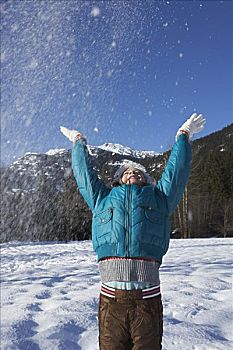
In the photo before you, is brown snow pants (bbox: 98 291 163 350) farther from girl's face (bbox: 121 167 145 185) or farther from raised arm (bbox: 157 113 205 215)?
girl's face (bbox: 121 167 145 185)

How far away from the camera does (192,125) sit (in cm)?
262

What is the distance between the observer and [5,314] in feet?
14.2

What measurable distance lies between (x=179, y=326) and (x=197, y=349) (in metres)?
0.53

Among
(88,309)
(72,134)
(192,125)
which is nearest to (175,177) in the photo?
(192,125)

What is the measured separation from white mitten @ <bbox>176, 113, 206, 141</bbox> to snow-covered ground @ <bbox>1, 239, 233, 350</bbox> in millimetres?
1974

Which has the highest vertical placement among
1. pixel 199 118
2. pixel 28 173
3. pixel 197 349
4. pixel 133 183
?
pixel 28 173

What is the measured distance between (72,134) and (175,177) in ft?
2.87

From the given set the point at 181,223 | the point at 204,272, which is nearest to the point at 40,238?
the point at 181,223

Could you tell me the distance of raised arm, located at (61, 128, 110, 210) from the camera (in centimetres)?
246

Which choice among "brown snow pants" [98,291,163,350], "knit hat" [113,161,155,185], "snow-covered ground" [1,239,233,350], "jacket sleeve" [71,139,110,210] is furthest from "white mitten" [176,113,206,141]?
"snow-covered ground" [1,239,233,350]

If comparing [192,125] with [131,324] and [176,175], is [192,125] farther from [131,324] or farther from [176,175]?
[131,324]

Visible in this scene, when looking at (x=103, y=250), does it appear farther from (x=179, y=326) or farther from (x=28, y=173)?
(x=28, y=173)

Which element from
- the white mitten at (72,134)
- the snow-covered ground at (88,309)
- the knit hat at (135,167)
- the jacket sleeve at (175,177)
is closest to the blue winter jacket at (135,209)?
the jacket sleeve at (175,177)

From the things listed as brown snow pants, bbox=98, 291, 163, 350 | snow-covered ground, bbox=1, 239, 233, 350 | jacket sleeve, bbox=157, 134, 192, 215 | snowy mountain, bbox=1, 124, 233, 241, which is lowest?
snow-covered ground, bbox=1, 239, 233, 350
